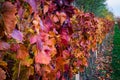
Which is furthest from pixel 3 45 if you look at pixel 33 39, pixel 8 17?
pixel 33 39

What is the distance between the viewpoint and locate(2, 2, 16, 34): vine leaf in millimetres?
1580

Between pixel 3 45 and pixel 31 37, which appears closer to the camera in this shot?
pixel 3 45

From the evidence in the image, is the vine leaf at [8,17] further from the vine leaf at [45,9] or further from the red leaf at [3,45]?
the vine leaf at [45,9]

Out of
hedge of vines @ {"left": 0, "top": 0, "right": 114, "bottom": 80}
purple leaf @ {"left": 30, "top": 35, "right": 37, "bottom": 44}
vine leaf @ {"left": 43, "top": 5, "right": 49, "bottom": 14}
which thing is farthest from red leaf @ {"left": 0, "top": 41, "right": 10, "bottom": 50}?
vine leaf @ {"left": 43, "top": 5, "right": 49, "bottom": 14}

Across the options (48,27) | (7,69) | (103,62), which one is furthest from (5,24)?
(103,62)

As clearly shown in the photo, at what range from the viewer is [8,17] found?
1.59 m

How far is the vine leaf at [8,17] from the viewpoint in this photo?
1580 millimetres

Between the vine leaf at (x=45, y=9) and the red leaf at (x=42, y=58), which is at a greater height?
the vine leaf at (x=45, y=9)

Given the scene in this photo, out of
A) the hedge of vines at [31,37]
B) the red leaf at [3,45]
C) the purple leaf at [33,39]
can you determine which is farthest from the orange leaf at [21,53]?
the red leaf at [3,45]

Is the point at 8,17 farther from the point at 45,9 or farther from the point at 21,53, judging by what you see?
the point at 45,9

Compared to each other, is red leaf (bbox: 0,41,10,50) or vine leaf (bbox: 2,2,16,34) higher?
vine leaf (bbox: 2,2,16,34)

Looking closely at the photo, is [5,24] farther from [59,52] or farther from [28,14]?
[59,52]

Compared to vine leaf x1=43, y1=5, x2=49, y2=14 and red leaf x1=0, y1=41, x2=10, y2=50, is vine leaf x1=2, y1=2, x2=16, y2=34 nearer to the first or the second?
red leaf x1=0, y1=41, x2=10, y2=50

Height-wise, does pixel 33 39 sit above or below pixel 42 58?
above
